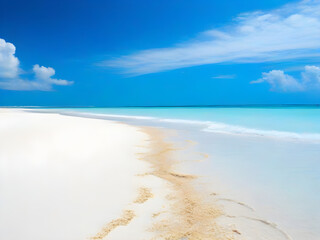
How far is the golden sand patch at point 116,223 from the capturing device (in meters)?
2.47

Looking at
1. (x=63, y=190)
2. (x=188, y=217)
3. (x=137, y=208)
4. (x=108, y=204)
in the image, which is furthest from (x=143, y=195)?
(x=63, y=190)

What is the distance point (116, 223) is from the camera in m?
2.70

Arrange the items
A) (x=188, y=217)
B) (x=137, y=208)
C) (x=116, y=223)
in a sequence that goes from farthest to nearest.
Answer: (x=137, y=208) → (x=188, y=217) → (x=116, y=223)

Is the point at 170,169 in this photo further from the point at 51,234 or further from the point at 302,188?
the point at 51,234

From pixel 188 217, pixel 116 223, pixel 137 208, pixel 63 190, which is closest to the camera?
pixel 116 223

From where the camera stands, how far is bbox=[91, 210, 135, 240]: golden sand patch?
2.47 metres

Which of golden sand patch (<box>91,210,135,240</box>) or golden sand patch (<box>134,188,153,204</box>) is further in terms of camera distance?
golden sand patch (<box>134,188,153,204</box>)

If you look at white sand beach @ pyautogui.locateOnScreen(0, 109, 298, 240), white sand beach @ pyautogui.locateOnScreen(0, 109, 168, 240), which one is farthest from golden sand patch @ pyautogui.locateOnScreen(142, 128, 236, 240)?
white sand beach @ pyautogui.locateOnScreen(0, 109, 168, 240)

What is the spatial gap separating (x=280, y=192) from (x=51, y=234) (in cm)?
315

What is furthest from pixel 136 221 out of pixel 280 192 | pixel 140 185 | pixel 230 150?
pixel 230 150

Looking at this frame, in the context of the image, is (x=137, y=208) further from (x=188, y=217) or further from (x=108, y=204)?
(x=188, y=217)

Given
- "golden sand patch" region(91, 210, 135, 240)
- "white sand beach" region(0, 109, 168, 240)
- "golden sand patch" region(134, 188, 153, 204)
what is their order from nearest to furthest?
"golden sand patch" region(91, 210, 135, 240) → "white sand beach" region(0, 109, 168, 240) → "golden sand patch" region(134, 188, 153, 204)

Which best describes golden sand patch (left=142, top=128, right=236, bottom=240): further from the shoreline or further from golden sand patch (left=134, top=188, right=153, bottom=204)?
golden sand patch (left=134, top=188, right=153, bottom=204)

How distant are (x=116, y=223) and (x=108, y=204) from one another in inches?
19.8
